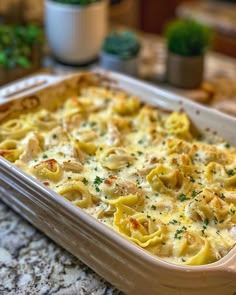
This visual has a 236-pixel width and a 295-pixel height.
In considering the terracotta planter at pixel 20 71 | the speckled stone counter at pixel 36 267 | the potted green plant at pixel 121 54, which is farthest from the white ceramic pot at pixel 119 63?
the speckled stone counter at pixel 36 267

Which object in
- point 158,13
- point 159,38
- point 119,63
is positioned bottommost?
point 158,13

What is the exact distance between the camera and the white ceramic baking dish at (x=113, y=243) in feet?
2.36

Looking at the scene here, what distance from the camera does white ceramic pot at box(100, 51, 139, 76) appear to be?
4.87 feet

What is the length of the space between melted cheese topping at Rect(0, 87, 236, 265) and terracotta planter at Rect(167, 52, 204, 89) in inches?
9.7

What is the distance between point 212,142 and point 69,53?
64cm

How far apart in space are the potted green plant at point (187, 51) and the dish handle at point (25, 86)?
1.17 ft

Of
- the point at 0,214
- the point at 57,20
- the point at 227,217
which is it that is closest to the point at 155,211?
the point at 227,217

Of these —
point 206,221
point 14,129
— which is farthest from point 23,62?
point 206,221

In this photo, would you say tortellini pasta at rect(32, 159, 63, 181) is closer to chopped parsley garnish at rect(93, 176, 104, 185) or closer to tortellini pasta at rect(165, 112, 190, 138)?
chopped parsley garnish at rect(93, 176, 104, 185)

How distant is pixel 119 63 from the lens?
4.87 ft

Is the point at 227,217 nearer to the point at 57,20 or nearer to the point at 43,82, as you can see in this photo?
the point at 43,82

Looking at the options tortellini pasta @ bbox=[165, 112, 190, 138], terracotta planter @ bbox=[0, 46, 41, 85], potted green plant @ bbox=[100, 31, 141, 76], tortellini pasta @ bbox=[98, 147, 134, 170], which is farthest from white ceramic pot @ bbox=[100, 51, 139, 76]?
tortellini pasta @ bbox=[98, 147, 134, 170]

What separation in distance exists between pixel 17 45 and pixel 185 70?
49cm

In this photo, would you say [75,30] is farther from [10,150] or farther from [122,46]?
[10,150]
